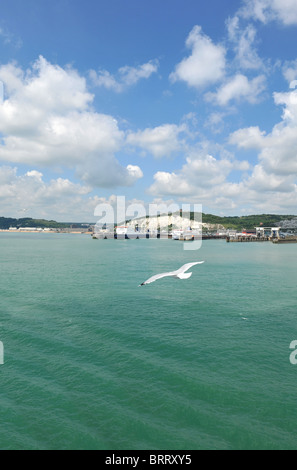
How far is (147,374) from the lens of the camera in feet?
51.6

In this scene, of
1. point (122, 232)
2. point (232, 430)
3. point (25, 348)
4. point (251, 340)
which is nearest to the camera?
point (232, 430)

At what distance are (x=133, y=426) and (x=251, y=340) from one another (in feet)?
39.1

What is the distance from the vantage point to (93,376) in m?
15.4

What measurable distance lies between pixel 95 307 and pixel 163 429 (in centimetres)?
1804

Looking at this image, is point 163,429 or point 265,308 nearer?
point 163,429

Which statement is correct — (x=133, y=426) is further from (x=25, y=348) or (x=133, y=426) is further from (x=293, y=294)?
(x=293, y=294)

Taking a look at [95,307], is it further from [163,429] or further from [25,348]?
[163,429]

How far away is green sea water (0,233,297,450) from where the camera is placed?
11.4 m

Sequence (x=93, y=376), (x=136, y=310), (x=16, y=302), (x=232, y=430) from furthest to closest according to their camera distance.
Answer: (x=16, y=302)
(x=136, y=310)
(x=93, y=376)
(x=232, y=430)

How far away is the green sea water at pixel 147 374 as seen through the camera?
1144 cm

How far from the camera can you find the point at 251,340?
2038 centimetres

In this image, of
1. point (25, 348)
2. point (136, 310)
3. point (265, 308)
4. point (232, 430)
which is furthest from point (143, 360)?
point (265, 308)
